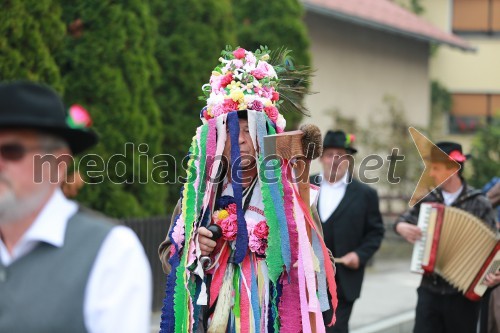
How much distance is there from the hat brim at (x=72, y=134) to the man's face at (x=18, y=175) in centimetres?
4

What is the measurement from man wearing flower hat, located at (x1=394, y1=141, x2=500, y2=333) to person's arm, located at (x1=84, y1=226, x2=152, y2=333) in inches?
196

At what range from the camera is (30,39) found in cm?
Result: 968

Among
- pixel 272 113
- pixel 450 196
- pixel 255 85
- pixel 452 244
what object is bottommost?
pixel 452 244

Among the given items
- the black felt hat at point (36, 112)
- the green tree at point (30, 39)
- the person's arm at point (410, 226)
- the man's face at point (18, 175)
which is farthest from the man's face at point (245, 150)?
the green tree at point (30, 39)

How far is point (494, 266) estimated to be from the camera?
300 inches

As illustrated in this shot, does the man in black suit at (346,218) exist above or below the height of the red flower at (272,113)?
below

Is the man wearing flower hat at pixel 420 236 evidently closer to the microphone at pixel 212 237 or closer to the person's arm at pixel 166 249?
the person's arm at pixel 166 249

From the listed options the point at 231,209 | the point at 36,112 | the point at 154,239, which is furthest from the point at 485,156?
the point at 36,112

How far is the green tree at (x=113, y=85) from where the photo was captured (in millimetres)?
10789

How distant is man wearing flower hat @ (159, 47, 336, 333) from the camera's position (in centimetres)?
553

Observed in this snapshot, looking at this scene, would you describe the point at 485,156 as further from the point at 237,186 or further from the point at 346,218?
the point at 237,186

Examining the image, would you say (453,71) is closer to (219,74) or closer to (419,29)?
(419,29)

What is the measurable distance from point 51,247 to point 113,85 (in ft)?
26.2

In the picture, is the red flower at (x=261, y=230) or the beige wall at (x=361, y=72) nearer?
the red flower at (x=261, y=230)
